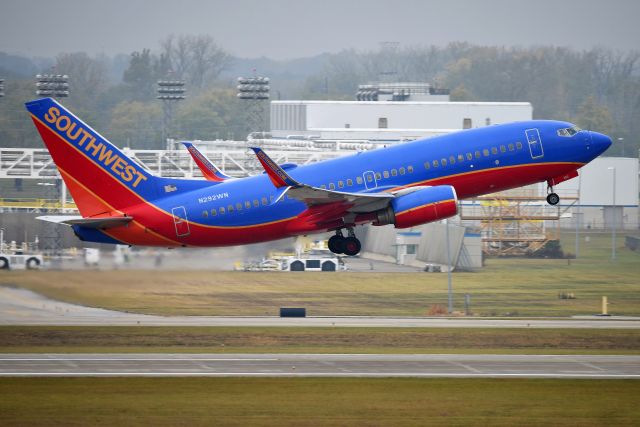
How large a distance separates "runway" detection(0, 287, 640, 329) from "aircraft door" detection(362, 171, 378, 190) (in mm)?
14751

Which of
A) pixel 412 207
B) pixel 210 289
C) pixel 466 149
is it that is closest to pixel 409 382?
pixel 412 207

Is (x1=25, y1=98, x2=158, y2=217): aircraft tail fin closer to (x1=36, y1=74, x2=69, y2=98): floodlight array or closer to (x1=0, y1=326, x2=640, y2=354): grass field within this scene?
(x1=0, y1=326, x2=640, y2=354): grass field

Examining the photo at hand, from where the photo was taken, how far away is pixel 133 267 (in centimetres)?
6388

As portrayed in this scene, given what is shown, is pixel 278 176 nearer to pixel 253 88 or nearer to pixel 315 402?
pixel 315 402

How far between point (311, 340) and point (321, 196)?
11356 mm

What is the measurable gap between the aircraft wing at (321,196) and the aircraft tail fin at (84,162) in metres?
8.14

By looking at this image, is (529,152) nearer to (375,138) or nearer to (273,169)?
(273,169)

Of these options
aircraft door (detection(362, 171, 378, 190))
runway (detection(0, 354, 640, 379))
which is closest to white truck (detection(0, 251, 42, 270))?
runway (detection(0, 354, 640, 379))

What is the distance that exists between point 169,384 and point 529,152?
890 inches

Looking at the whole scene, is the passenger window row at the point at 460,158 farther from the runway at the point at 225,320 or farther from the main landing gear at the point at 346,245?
the runway at the point at 225,320

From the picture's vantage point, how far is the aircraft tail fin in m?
58.2

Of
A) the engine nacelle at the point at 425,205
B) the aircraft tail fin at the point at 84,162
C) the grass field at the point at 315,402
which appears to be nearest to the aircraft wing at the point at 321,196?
the engine nacelle at the point at 425,205

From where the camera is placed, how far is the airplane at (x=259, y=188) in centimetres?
5819

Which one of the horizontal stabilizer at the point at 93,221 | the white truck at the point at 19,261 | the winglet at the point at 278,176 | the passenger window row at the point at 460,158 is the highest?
the passenger window row at the point at 460,158
